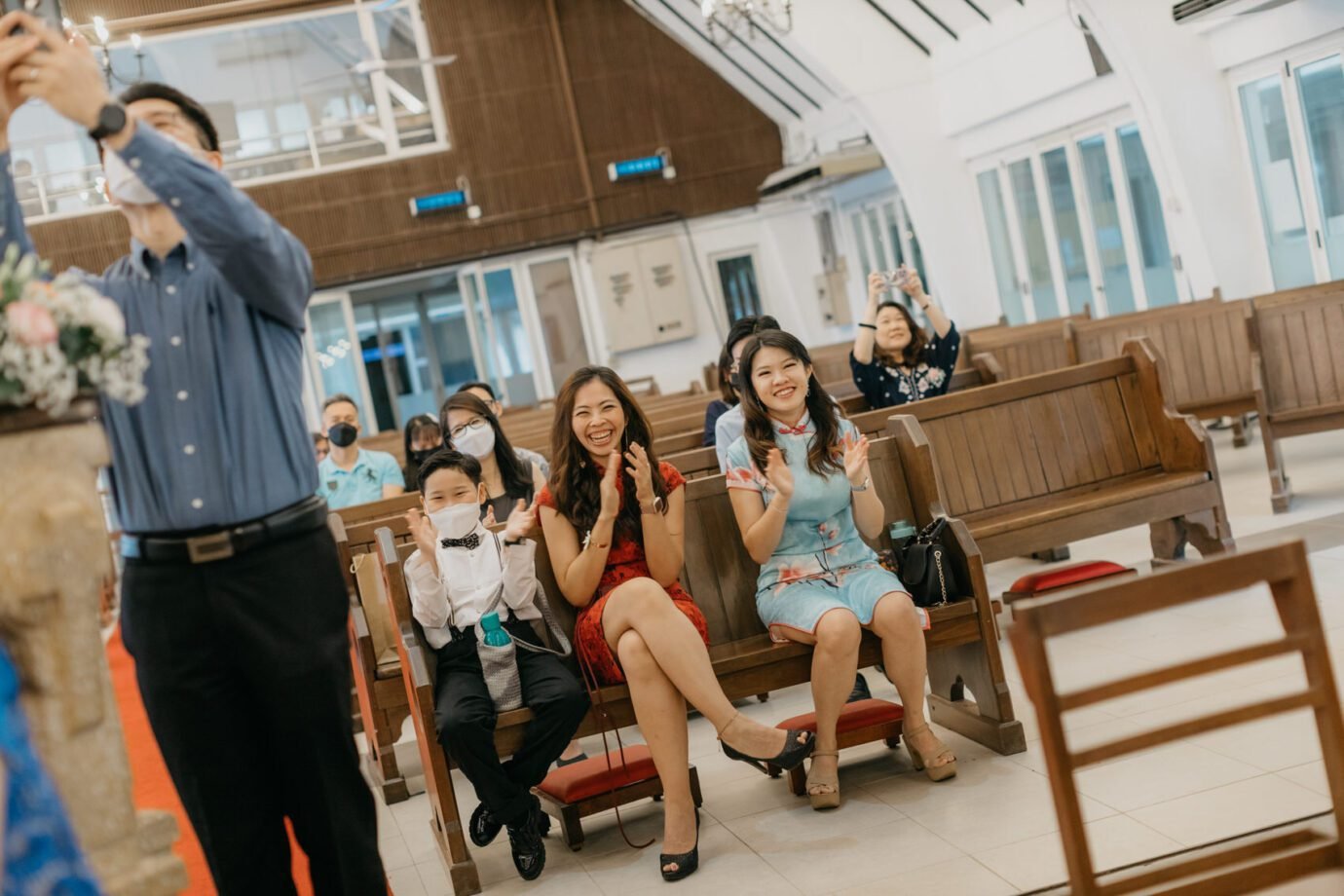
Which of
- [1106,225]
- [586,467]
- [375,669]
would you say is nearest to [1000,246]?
[1106,225]

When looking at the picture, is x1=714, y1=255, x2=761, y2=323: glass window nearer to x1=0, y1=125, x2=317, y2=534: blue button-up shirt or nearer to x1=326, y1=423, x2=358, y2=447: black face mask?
x1=326, y1=423, x2=358, y2=447: black face mask

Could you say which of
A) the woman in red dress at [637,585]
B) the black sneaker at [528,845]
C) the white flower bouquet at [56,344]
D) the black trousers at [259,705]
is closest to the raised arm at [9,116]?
the white flower bouquet at [56,344]

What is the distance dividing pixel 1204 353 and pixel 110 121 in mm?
7285

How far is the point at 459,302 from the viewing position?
17984 mm

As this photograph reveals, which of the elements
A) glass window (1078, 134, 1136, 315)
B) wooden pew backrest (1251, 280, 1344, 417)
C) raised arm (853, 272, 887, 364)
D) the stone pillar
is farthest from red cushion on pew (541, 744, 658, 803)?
glass window (1078, 134, 1136, 315)

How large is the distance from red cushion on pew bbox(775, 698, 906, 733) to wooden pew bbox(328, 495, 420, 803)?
49.9 inches

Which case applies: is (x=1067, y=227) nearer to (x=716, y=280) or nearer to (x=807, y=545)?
(x=716, y=280)

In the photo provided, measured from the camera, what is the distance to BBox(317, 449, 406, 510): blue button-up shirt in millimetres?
6551

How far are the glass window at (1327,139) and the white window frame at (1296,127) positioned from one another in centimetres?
4

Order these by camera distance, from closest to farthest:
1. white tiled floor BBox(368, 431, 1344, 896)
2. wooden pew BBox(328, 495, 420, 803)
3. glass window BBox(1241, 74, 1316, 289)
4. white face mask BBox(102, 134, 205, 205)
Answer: white face mask BBox(102, 134, 205, 205), white tiled floor BBox(368, 431, 1344, 896), wooden pew BBox(328, 495, 420, 803), glass window BBox(1241, 74, 1316, 289)

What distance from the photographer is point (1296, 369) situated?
21.6ft

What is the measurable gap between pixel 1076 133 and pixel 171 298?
12.4 m

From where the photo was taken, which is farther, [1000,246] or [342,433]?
[1000,246]

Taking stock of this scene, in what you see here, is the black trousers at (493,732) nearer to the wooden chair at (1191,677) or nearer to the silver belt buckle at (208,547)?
the silver belt buckle at (208,547)
